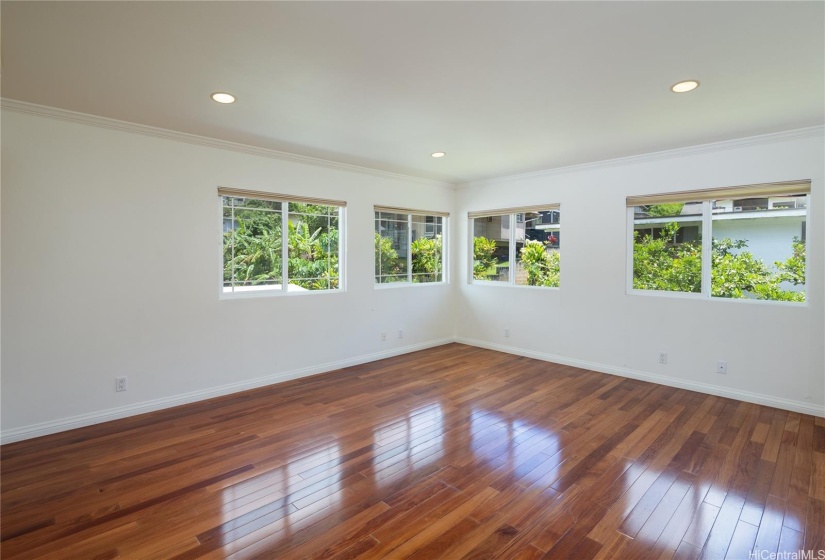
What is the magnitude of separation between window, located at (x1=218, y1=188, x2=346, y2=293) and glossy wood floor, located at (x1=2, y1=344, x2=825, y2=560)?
125 centimetres

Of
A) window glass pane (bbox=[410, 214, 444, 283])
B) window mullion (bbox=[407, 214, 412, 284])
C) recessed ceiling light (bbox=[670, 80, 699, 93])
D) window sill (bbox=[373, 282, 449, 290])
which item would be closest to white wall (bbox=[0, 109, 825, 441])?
window sill (bbox=[373, 282, 449, 290])

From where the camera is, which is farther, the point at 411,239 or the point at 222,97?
the point at 411,239

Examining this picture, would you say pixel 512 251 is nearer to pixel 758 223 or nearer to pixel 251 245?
pixel 758 223

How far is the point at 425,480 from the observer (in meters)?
2.50

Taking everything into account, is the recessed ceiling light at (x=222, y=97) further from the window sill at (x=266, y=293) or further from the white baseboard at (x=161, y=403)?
the white baseboard at (x=161, y=403)

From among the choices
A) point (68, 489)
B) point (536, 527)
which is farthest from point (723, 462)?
point (68, 489)

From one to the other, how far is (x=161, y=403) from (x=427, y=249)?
3800mm

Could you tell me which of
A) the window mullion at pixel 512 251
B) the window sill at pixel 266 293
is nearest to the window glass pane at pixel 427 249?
the window mullion at pixel 512 251

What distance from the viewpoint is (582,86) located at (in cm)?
262

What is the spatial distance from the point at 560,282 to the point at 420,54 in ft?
12.0

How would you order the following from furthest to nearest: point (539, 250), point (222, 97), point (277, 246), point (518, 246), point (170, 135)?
point (518, 246), point (539, 250), point (277, 246), point (170, 135), point (222, 97)

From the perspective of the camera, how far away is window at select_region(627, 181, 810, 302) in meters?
3.71

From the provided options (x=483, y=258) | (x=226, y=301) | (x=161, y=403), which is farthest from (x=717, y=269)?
(x=161, y=403)

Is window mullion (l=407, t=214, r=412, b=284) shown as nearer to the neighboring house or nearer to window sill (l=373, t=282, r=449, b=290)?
window sill (l=373, t=282, r=449, b=290)
